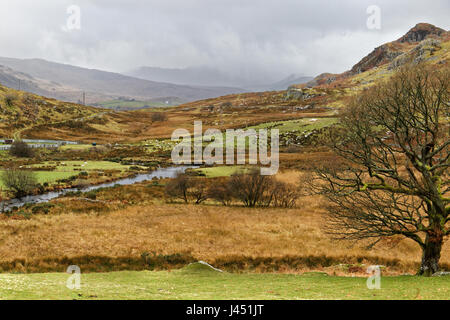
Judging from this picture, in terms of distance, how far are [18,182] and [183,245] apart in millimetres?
39463

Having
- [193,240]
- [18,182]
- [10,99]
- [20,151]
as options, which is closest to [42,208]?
[18,182]

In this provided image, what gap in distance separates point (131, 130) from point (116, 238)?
510 ft

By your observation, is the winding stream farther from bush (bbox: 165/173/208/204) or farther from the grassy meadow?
the grassy meadow

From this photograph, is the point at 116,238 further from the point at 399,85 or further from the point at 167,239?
the point at 399,85

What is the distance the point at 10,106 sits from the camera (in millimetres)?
156250

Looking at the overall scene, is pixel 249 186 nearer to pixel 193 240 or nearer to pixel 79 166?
pixel 193 240

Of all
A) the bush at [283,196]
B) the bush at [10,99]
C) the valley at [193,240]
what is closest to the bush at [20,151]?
the valley at [193,240]

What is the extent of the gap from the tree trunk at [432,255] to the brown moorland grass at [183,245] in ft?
11.4

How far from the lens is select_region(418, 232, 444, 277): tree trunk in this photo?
16203mm

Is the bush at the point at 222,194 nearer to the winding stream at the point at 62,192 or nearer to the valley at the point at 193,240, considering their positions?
the valley at the point at 193,240

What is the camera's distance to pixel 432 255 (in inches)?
645

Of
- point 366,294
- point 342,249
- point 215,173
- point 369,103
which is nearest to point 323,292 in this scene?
point 366,294

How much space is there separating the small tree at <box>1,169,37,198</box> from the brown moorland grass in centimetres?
1800

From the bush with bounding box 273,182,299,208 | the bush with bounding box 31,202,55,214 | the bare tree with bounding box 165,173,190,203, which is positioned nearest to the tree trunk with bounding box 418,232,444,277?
the bush with bounding box 273,182,299,208
